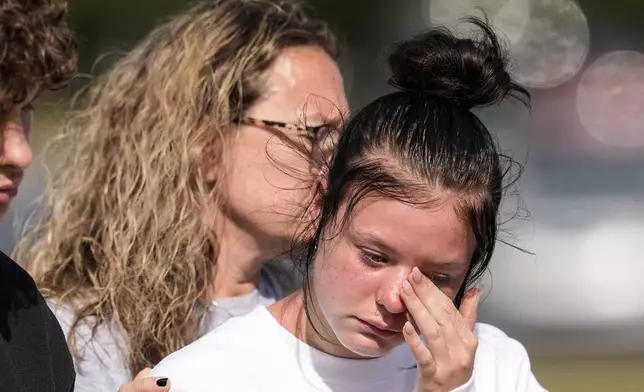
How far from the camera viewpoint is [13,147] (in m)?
2.57

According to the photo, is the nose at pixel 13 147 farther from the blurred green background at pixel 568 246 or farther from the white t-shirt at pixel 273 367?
the blurred green background at pixel 568 246

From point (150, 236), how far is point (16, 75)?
3.34 ft

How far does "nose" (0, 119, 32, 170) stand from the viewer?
2.57 metres

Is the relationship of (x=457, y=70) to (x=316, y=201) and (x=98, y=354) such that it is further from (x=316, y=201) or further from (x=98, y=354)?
(x=98, y=354)

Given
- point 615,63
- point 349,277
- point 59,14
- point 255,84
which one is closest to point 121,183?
point 255,84

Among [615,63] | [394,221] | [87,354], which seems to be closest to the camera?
[394,221]

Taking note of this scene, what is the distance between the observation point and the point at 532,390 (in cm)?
281

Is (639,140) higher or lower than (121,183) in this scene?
lower

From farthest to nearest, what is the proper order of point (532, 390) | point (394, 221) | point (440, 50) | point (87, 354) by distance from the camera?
point (87, 354) < point (532, 390) < point (440, 50) < point (394, 221)

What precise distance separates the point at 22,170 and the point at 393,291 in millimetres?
911

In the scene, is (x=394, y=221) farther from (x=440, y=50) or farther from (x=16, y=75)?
(x=16, y=75)

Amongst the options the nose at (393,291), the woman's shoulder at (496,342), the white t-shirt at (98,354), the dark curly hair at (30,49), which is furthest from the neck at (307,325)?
the dark curly hair at (30,49)

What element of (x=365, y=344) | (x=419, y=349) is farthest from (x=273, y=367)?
(x=419, y=349)

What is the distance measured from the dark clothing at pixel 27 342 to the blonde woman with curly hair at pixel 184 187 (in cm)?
56
